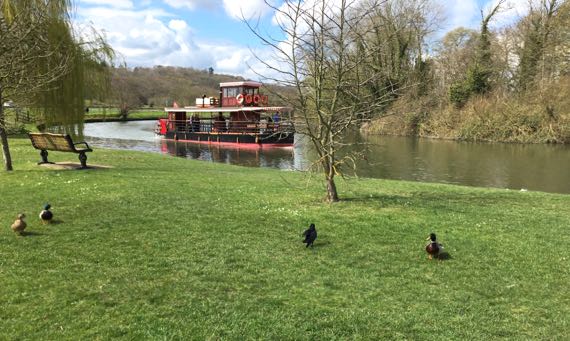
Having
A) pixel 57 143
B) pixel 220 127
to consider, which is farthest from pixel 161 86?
pixel 57 143

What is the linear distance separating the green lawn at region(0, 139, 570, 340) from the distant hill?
77328 millimetres

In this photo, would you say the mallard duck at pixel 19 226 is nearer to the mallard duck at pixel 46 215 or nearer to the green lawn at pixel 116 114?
the mallard duck at pixel 46 215

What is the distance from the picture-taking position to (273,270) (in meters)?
6.07

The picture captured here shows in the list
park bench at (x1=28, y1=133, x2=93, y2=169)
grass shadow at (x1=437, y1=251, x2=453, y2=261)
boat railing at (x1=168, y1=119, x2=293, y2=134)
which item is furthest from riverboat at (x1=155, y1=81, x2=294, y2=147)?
grass shadow at (x1=437, y1=251, x2=453, y2=261)

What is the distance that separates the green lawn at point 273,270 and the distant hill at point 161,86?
7733 centimetres

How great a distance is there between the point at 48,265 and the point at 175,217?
2819 millimetres

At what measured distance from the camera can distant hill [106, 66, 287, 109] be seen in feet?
353

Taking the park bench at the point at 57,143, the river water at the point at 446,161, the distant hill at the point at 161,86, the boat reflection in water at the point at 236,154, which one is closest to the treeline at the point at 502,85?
the river water at the point at 446,161

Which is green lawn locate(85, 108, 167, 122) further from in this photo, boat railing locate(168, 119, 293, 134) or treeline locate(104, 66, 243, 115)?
boat railing locate(168, 119, 293, 134)

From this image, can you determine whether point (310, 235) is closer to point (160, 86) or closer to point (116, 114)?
point (116, 114)

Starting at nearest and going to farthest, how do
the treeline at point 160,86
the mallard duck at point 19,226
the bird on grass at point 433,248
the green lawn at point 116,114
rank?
the bird on grass at point 433,248, the mallard duck at point 19,226, the green lawn at point 116,114, the treeline at point 160,86

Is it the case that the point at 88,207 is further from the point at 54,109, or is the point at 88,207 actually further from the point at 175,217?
the point at 54,109

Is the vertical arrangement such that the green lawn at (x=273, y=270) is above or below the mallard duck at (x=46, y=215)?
below

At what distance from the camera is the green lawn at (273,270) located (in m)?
4.58
